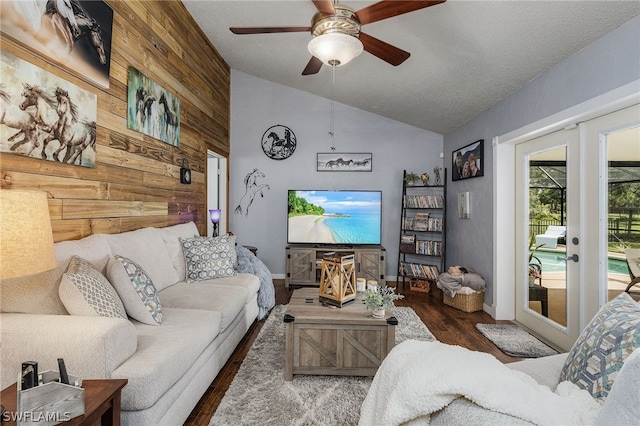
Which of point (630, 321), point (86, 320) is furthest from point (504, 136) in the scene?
point (86, 320)

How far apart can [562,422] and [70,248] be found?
7.40ft

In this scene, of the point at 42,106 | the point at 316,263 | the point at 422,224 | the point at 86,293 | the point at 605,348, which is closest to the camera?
the point at 605,348

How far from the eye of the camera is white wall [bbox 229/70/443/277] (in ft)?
17.1

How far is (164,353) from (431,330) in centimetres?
248

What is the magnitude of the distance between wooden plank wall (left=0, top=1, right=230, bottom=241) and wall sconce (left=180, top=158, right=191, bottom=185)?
0.18 feet

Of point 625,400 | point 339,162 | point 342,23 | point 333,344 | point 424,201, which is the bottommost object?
point 333,344

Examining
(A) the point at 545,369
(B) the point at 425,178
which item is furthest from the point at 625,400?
(B) the point at 425,178

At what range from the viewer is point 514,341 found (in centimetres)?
291

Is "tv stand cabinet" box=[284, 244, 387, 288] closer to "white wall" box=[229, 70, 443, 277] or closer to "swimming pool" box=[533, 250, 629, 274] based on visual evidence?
"white wall" box=[229, 70, 443, 277]

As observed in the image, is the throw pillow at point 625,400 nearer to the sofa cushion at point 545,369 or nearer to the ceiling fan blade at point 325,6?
the sofa cushion at point 545,369

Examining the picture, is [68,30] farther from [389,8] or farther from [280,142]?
[280,142]

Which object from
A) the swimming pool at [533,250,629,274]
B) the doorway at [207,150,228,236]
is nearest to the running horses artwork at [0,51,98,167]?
the doorway at [207,150,228,236]

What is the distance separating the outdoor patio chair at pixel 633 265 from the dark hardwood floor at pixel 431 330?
98 centimetres

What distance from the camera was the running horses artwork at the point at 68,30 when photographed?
5.56ft
